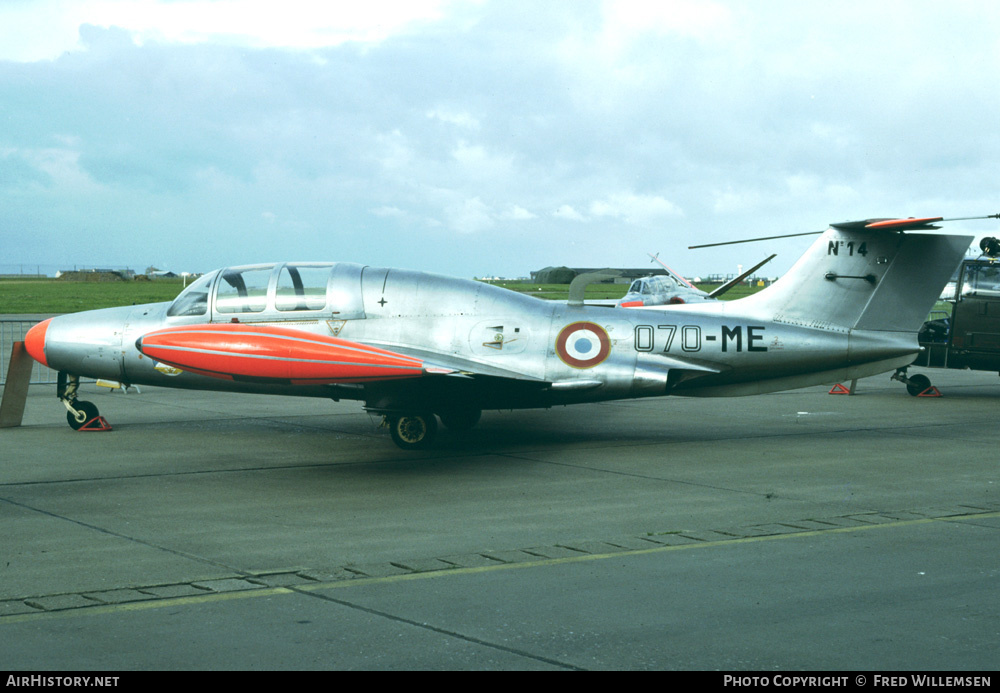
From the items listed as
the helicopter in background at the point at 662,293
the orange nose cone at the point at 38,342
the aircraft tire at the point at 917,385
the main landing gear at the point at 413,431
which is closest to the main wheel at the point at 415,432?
the main landing gear at the point at 413,431

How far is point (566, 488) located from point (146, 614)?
191 inches

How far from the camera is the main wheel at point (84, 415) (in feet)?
42.9

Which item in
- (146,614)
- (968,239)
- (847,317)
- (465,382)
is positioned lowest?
(146,614)

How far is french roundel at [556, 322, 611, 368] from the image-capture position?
1185cm

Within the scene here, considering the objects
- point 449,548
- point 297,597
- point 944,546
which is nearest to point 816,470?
point 944,546

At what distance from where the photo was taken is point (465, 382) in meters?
11.1

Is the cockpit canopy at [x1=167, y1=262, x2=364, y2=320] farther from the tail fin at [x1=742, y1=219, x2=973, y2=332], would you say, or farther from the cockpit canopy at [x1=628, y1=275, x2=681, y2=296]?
the cockpit canopy at [x1=628, y1=275, x2=681, y2=296]

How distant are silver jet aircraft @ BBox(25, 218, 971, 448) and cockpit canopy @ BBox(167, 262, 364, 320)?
16mm

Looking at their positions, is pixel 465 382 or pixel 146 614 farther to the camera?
pixel 465 382

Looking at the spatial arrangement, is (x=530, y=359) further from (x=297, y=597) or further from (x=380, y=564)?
(x=297, y=597)

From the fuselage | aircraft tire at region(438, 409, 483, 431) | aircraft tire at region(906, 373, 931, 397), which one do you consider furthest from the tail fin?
aircraft tire at region(906, 373, 931, 397)

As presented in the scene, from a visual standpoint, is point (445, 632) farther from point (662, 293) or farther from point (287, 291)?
point (662, 293)

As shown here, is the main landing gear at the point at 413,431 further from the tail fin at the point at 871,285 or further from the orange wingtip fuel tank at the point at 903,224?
the orange wingtip fuel tank at the point at 903,224

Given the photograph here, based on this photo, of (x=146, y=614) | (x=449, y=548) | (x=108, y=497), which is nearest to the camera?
(x=146, y=614)
